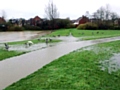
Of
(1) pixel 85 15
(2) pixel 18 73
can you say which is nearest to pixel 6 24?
(1) pixel 85 15

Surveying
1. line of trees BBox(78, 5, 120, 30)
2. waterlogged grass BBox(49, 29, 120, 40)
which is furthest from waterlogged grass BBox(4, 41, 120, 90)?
line of trees BBox(78, 5, 120, 30)

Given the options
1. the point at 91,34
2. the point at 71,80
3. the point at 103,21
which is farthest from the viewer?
the point at 103,21

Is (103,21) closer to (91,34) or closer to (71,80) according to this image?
(91,34)

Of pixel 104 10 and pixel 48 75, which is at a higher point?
pixel 104 10

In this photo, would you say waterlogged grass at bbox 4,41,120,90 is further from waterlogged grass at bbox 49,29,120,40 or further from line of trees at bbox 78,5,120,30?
line of trees at bbox 78,5,120,30

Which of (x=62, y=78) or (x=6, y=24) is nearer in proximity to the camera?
(x=62, y=78)

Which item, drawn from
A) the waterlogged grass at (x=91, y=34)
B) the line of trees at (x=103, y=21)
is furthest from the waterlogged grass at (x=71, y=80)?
the line of trees at (x=103, y=21)

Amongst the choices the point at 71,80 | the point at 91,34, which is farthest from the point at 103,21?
the point at 71,80

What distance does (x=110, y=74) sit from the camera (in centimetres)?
806

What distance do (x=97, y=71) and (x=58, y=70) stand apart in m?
1.78

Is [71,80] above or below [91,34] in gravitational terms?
below

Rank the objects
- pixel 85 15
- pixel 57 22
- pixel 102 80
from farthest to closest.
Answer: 1. pixel 85 15
2. pixel 57 22
3. pixel 102 80

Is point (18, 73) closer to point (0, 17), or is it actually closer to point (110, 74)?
point (110, 74)

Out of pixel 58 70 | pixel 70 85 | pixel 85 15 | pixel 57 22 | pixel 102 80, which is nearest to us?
pixel 70 85
